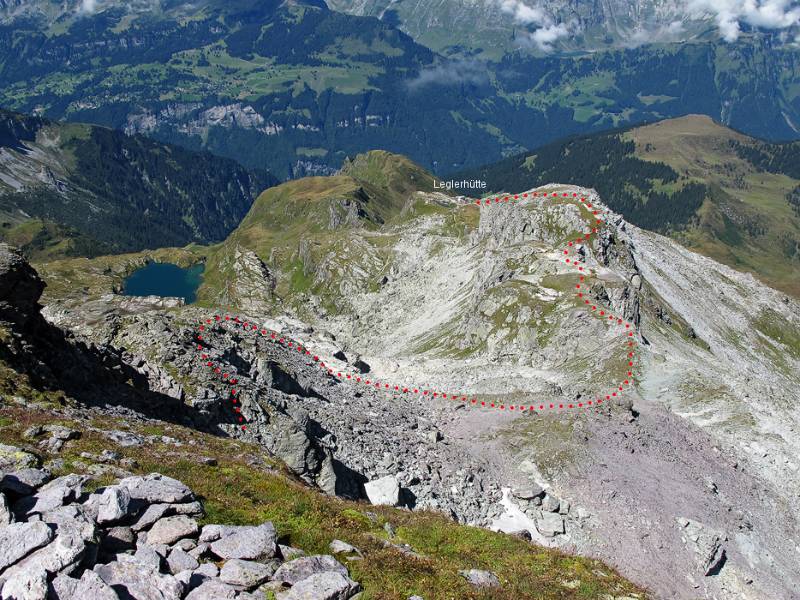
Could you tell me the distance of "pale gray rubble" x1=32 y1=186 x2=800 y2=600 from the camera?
51.6 metres

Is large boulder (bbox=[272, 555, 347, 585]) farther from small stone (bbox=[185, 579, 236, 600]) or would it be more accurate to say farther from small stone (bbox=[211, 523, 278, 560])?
small stone (bbox=[185, 579, 236, 600])

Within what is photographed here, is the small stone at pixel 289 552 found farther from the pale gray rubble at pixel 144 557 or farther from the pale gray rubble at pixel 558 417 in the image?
the pale gray rubble at pixel 558 417

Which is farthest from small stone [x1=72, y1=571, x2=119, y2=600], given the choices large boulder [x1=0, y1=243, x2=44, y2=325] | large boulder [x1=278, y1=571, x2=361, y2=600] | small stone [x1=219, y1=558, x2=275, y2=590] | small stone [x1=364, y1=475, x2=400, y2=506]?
small stone [x1=364, y1=475, x2=400, y2=506]

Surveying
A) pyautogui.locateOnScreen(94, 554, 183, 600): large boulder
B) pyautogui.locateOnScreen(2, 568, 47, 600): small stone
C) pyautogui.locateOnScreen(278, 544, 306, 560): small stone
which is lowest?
pyautogui.locateOnScreen(278, 544, 306, 560): small stone

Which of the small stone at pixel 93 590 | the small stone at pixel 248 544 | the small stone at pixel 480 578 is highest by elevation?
the small stone at pixel 93 590

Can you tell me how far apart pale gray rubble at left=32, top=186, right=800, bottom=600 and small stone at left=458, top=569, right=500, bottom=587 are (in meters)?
24.1

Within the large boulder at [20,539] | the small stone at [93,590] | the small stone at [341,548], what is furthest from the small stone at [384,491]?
the small stone at [93,590]

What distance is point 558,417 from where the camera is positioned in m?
67.9

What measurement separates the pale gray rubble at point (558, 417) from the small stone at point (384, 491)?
36cm

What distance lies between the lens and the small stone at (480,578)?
23.1 metres

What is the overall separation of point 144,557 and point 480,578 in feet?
40.1

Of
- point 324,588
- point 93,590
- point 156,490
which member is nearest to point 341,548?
point 324,588

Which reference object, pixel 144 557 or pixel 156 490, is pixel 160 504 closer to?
pixel 156 490

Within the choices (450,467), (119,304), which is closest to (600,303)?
(450,467)
